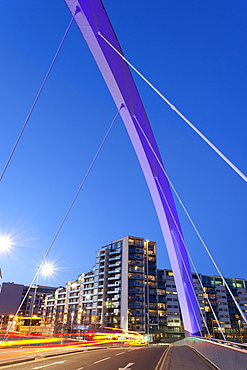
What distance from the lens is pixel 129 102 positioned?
615 inches

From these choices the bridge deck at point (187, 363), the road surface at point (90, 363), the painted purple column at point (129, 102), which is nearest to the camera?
the painted purple column at point (129, 102)

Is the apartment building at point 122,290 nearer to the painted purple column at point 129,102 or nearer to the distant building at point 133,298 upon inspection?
the distant building at point 133,298

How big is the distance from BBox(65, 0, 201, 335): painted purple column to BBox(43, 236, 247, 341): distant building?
5094 cm

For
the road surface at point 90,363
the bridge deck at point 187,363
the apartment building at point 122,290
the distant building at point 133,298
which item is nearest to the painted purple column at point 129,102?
the bridge deck at point 187,363

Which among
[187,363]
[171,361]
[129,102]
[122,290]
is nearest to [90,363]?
[171,361]

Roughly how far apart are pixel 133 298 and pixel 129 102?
72.7m

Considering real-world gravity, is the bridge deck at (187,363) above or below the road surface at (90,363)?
above

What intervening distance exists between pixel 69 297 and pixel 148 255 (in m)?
37.3

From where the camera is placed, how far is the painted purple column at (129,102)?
35.8 ft

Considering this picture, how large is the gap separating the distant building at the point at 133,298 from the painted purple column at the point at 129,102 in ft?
167

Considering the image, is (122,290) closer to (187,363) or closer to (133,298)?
(133,298)

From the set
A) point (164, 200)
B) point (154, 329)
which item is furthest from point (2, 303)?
point (164, 200)

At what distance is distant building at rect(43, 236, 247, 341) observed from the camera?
255 feet

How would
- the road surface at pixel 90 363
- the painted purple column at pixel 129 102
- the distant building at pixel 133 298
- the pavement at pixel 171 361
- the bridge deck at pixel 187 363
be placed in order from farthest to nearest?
the distant building at pixel 133 298, the pavement at pixel 171 361, the road surface at pixel 90 363, the bridge deck at pixel 187 363, the painted purple column at pixel 129 102
